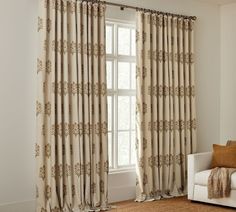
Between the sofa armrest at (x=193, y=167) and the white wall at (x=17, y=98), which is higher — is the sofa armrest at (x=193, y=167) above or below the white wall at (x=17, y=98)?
below

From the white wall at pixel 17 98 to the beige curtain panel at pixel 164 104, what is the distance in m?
1.60

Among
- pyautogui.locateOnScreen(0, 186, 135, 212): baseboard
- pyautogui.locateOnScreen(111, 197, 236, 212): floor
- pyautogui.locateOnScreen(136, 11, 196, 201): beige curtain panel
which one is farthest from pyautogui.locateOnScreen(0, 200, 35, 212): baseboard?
pyautogui.locateOnScreen(136, 11, 196, 201): beige curtain panel

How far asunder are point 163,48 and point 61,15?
173cm

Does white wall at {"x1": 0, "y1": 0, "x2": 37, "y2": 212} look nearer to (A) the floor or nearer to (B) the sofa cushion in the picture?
(A) the floor

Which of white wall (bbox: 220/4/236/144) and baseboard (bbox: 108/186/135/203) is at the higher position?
white wall (bbox: 220/4/236/144)

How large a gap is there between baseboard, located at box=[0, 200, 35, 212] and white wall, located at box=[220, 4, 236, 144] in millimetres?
3531

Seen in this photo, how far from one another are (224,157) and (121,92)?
1654 millimetres

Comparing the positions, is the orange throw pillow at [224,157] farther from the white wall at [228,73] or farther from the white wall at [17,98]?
the white wall at [17,98]

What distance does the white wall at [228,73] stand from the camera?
738cm

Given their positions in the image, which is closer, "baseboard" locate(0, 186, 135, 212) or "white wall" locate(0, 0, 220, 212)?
"white wall" locate(0, 0, 220, 212)

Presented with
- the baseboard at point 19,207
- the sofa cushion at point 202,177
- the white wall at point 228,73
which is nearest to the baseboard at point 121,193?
the sofa cushion at point 202,177

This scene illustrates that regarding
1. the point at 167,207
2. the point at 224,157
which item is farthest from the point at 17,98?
the point at 224,157

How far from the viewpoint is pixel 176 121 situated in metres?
6.68

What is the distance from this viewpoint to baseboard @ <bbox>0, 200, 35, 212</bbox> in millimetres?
5114
